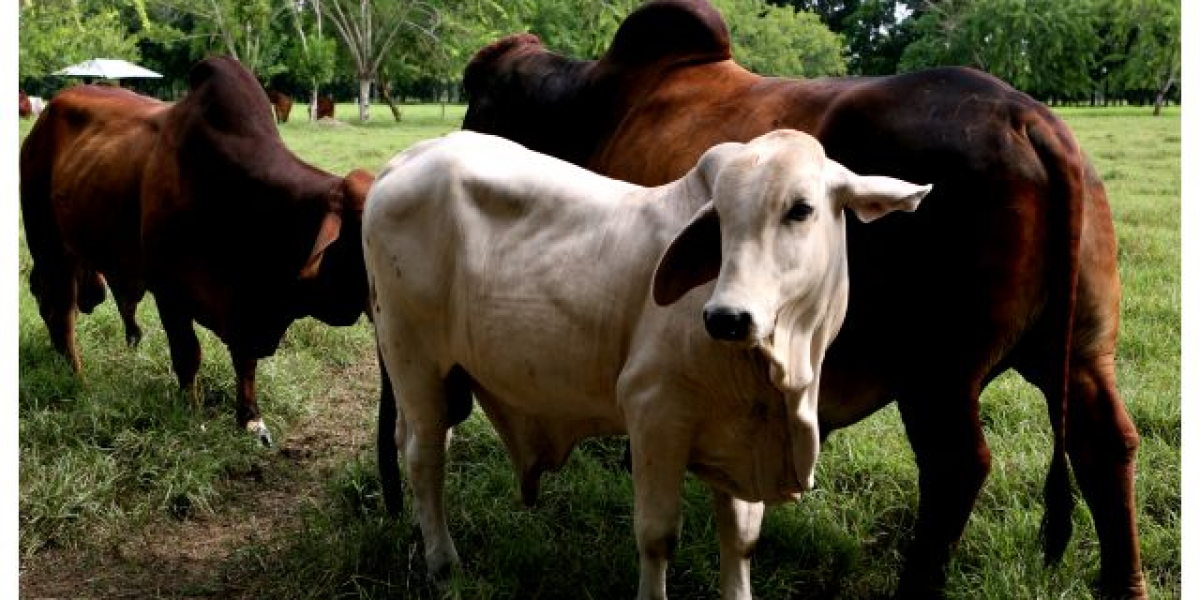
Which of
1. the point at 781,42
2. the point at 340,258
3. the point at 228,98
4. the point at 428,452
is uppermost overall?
the point at 781,42

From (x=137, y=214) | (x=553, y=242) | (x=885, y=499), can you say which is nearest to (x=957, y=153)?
(x=553, y=242)

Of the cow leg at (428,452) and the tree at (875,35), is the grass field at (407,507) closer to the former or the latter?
the cow leg at (428,452)

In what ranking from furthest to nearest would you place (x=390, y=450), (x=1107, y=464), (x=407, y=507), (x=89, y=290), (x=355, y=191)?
(x=89, y=290) < (x=355, y=191) < (x=407, y=507) < (x=390, y=450) < (x=1107, y=464)

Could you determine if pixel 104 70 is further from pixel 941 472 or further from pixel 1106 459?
pixel 1106 459

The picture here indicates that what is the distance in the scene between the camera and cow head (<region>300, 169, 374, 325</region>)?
4.16 meters

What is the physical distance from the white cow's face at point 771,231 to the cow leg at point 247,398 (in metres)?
2.97

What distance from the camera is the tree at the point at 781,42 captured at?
33000 millimetres

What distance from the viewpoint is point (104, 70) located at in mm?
31594

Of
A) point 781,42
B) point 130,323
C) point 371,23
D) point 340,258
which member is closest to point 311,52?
point 371,23

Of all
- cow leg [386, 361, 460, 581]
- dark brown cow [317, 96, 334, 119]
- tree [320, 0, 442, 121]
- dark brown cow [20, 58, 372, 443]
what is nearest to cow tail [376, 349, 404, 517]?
cow leg [386, 361, 460, 581]

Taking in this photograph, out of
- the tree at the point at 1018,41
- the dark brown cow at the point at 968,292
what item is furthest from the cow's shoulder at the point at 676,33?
the tree at the point at 1018,41

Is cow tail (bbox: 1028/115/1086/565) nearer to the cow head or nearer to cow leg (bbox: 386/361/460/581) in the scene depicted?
cow leg (bbox: 386/361/460/581)

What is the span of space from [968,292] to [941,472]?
1.63ft

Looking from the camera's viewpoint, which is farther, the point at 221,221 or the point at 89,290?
the point at 89,290
